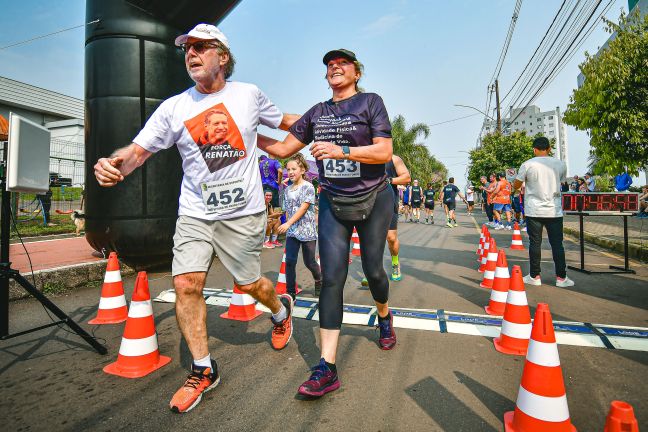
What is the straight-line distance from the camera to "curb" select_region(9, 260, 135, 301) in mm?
4727

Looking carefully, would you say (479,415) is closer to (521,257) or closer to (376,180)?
(376,180)

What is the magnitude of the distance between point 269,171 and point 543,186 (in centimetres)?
559

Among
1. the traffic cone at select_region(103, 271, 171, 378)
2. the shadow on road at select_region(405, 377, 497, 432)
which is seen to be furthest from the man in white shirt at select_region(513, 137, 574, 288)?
the traffic cone at select_region(103, 271, 171, 378)

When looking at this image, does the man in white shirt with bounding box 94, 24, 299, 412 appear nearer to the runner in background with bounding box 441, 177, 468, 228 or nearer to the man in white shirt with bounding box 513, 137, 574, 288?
the man in white shirt with bounding box 513, 137, 574, 288

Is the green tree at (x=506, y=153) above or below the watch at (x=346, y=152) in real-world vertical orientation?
above

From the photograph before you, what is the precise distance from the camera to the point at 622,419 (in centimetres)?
129

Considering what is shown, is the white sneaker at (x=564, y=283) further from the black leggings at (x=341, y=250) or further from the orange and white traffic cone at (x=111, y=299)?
the orange and white traffic cone at (x=111, y=299)

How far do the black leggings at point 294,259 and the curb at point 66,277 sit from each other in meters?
3.09

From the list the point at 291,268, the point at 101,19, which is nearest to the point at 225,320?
the point at 291,268

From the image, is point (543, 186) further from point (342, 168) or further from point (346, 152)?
point (346, 152)

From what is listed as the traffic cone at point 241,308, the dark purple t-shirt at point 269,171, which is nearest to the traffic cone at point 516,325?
the traffic cone at point 241,308

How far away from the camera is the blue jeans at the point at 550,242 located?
532 cm

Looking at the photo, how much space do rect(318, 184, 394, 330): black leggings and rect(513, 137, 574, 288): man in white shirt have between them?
3.56 m

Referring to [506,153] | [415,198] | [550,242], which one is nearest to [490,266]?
[550,242]
